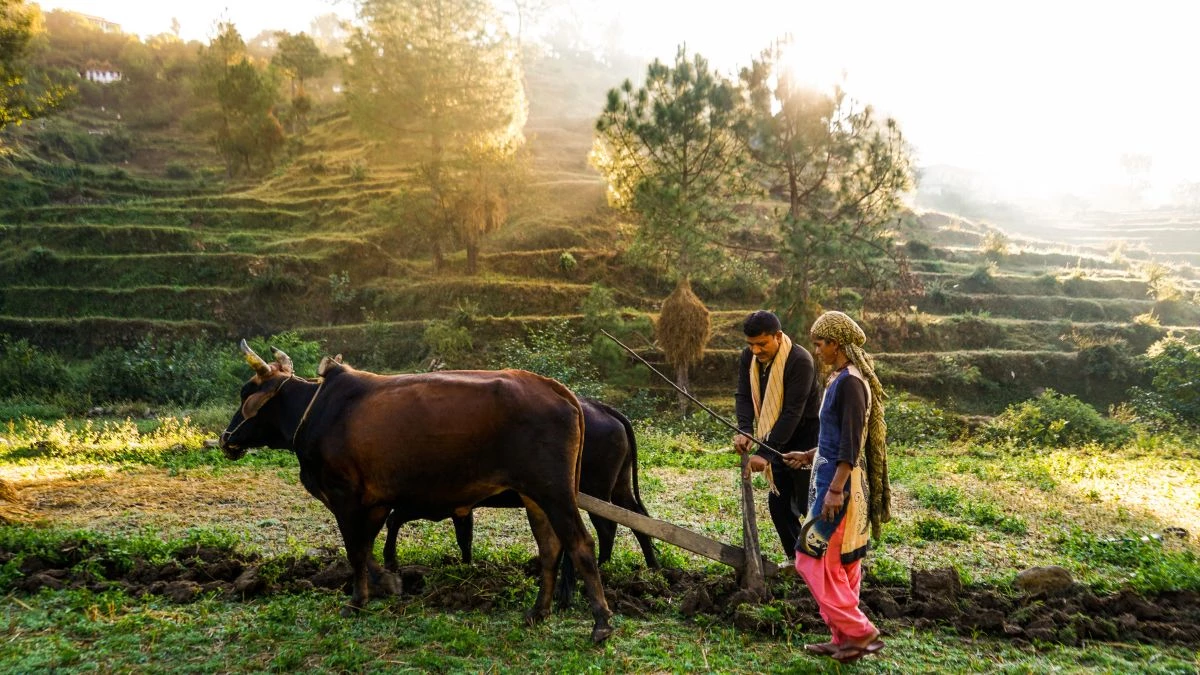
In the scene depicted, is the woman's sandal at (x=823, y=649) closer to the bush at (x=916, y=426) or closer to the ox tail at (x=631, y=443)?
the ox tail at (x=631, y=443)

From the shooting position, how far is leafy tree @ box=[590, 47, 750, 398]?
20641 millimetres

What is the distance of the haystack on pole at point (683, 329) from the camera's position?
20.8 metres

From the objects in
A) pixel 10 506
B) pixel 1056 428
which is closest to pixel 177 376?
pixel 10 506

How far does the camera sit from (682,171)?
21844mm

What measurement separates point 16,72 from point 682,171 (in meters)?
16.1

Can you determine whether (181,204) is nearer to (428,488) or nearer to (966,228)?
(428,488)

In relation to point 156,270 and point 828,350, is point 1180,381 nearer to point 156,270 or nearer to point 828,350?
point 828,350

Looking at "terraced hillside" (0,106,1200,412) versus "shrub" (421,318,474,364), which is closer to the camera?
"shrub" (421,318,474,364)

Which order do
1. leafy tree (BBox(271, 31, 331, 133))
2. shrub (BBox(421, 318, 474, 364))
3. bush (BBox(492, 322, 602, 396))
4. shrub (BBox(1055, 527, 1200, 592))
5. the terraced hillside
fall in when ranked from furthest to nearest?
1. leafy tree (BBox(271, 31, 331, 133))
2. the terraced hillside
3. shrub (BBox(421, 318, 474, 364))
4. bush (BBox(492, 322, 602, 396))
5. shrub (BBox(1055, 527, 1200, 592))

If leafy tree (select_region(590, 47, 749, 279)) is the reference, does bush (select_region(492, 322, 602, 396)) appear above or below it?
below

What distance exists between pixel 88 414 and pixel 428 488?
1543cm

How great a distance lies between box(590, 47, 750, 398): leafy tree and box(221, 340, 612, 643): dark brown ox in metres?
15.9

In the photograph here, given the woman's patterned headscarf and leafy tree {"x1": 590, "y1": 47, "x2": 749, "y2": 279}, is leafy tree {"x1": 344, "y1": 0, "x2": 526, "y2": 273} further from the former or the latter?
the woman's patterned headscarf

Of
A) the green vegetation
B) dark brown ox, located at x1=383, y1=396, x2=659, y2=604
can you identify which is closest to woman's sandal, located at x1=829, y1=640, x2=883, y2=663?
the green vegetation
